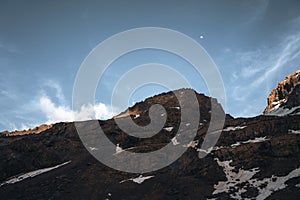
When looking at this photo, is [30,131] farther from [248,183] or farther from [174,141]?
[248,183]

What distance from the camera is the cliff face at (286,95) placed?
10594 cm

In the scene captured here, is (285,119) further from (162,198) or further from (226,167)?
(162,198)

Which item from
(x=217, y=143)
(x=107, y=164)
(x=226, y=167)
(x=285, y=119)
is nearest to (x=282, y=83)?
(x=285, y=119)

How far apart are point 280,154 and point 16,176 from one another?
56.7m

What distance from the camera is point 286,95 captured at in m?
122

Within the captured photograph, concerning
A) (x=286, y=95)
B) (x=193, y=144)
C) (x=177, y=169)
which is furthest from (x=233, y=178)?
(x=286, y=95)

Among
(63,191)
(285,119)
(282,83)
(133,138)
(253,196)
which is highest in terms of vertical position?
(282,83)

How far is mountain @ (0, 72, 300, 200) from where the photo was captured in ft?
164

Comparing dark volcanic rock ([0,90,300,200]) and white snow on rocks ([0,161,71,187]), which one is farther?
white snow on rocks ([0,161,71,187])

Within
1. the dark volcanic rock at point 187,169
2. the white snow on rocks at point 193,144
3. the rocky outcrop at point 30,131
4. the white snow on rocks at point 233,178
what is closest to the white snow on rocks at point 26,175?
the dark volcanic rock at point 187,169

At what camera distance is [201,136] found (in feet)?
247

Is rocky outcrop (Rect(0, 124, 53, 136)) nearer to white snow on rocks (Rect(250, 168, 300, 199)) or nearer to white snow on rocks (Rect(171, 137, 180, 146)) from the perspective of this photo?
white snow on rocks (Rect(171, 137, 180, 146))

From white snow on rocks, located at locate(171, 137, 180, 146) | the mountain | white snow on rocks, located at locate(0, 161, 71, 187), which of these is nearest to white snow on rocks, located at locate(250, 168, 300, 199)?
the mountain

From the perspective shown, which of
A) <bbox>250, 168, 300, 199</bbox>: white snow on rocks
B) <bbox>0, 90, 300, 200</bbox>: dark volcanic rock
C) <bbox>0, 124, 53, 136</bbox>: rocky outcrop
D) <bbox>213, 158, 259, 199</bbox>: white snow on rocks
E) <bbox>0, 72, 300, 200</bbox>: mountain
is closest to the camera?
<bbox>250, 168, 300, 199</bbox>: white snow on rocks
